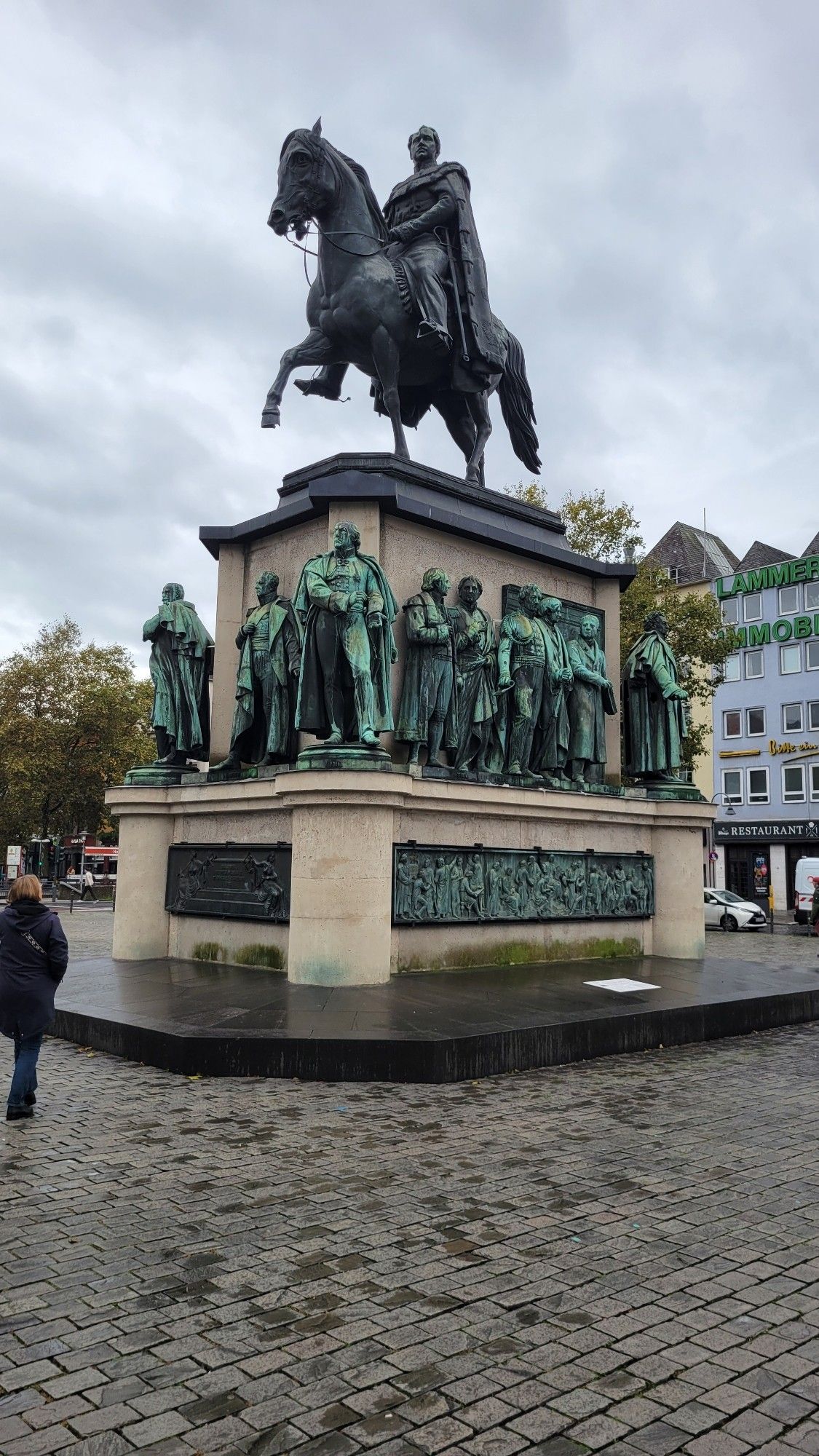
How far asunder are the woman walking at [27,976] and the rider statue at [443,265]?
947 centimetres

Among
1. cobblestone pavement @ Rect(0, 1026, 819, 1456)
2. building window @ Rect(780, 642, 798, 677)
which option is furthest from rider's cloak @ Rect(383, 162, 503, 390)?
building window @ Rect(780, 642, 798, 677)

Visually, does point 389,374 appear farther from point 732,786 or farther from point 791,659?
point 732,786

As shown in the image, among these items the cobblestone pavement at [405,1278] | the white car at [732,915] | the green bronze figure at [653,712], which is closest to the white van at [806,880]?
the white car at [732,915]

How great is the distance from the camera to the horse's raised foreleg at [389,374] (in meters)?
14.0

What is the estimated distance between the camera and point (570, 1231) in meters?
4.79

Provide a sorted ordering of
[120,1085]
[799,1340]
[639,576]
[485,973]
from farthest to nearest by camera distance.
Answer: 1. [639,576]
2. [485,973]
3. [120,1085]
4. [799,1340]

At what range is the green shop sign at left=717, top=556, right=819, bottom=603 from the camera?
5662cm

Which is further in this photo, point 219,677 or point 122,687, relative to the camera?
point 122,687

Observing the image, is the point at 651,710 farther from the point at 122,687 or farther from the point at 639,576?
the point at 122,687

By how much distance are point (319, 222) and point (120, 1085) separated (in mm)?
11022

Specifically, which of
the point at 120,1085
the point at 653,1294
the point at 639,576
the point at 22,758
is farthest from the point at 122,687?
the point at 653,1294

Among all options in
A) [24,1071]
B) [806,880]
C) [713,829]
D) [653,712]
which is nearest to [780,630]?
[713,829]

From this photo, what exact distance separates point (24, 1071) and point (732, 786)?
185 feet

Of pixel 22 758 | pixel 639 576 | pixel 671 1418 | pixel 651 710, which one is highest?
pixel 639 576
